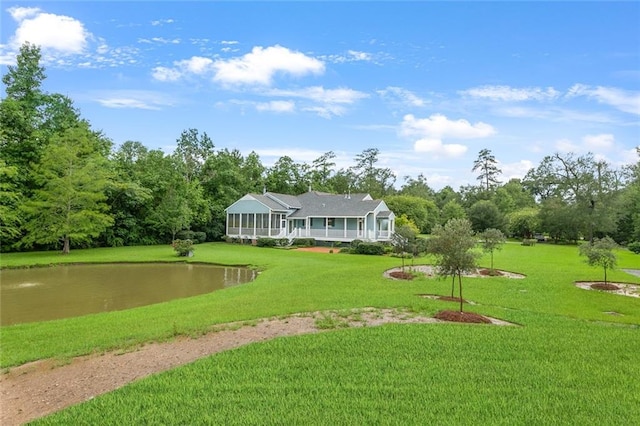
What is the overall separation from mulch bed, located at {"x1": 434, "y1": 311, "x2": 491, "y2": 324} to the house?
70.9 feet

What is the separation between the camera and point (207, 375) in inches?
189

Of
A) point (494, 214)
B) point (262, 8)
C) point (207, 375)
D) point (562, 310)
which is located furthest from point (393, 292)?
point (494, 214)

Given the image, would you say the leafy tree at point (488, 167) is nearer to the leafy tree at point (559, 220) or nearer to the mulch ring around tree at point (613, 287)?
the leafy tree at point (559, 220)

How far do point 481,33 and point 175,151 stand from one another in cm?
3573

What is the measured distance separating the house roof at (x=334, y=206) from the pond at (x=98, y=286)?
13.8 meters

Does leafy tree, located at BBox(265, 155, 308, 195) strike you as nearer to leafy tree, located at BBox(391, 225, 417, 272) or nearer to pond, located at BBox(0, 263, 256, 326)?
pond, located at BBox(0, 263, 256, 326)

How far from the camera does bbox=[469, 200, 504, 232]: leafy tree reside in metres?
42.9

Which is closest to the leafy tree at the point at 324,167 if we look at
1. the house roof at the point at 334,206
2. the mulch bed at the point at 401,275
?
the house roof at the point at 334,206

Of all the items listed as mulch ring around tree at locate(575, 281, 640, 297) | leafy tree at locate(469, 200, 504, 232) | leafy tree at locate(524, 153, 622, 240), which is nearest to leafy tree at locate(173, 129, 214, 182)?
leafy tree at locate(469, 200, 504, 232)

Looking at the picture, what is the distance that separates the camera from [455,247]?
8977 millimetres

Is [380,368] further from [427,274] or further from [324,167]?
[324,167]

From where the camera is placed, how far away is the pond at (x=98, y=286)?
1095 centimetres

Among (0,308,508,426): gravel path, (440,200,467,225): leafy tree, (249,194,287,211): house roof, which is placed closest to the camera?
(0,308,508,426): gravel path

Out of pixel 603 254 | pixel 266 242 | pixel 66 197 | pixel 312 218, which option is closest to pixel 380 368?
pixel 603 254
